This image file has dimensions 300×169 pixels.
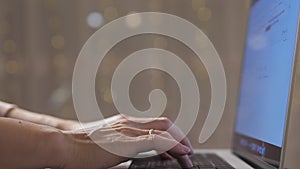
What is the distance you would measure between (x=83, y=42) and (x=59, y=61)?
0.41 ft

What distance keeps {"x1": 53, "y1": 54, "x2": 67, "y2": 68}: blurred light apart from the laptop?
0.81m

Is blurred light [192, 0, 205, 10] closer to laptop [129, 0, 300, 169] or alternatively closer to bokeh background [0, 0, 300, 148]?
bokeh background [0, 0, 300, 148]

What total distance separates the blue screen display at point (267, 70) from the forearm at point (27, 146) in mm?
384

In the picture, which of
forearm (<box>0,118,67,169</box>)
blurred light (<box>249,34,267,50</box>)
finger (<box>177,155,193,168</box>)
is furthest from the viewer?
blurred light (<box>249,34,267,50</box>)

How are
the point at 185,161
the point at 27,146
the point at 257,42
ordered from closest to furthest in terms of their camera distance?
the point at 27,146 → the point at 185,161 → the point at 257,42

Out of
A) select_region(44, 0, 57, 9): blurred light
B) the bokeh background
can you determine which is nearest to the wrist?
the bokeh background

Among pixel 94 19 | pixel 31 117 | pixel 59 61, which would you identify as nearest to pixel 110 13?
pixel 94 19

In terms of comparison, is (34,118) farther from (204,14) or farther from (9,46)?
(204,14)

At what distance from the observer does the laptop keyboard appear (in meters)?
0.92

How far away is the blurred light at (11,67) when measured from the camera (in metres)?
1.83

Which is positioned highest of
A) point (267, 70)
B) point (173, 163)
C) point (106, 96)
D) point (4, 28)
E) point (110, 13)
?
point (110, 13)

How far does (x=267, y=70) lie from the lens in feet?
3.18

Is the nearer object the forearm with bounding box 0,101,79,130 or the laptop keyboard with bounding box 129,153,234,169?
the laptop keyboard with bounding box 129,153,234,169

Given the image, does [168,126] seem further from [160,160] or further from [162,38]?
[162,38]
